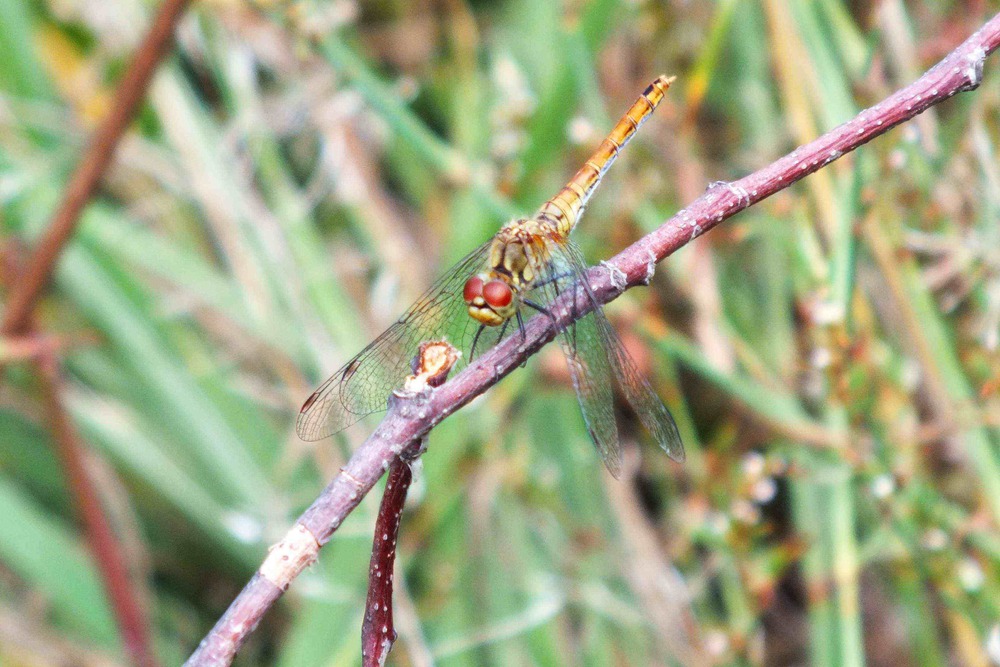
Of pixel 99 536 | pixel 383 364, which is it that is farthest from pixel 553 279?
pixel 99 536

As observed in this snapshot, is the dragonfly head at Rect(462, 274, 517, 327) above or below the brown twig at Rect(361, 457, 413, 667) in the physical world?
above

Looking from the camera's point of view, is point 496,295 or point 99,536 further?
point 99,536

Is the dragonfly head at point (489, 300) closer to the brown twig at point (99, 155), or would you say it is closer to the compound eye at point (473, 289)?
the compound eye at point (473, 289)

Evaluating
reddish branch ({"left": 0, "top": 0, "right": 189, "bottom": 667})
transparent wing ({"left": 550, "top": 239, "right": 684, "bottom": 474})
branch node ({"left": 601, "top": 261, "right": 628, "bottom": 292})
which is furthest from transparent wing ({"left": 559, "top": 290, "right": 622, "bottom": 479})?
reddish branch ({"left": 0, "top": 0, "right": 189, "bottom": 667})

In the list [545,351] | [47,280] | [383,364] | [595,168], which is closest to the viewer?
[383,364]

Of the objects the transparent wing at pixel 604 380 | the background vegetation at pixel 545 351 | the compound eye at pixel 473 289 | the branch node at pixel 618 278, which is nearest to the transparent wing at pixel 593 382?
the transparent wing at pixel 604 380

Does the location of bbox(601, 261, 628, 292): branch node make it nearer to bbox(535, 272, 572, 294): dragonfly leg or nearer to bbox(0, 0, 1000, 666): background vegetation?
bbox(535, 272, 572, 294): dragonfly leg

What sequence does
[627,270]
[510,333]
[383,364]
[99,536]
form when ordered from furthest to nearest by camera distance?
[99,536]
[383,364]
[510,333]
[627,270]

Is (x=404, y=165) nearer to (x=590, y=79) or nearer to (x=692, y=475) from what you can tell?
(x=590, y=79)

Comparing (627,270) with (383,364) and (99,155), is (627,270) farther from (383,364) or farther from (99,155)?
(99,155)
